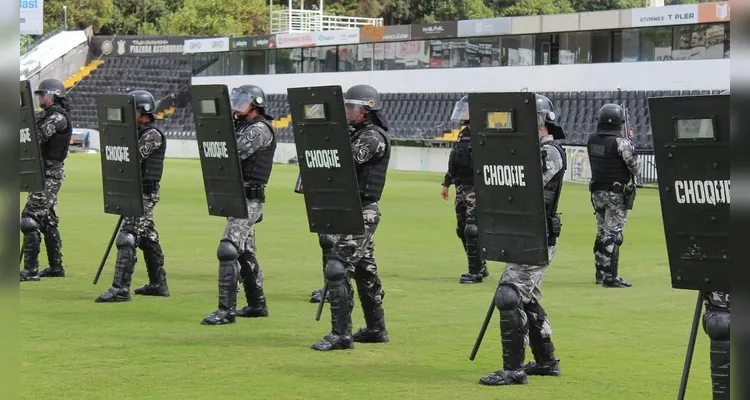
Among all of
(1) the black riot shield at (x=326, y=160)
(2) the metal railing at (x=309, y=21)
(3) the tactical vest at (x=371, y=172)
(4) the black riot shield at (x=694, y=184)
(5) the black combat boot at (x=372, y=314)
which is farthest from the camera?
(2) the metal railing at (x=309, y=21)

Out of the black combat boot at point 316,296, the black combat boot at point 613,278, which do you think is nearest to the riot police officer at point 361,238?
the black combat boot at point 316,296

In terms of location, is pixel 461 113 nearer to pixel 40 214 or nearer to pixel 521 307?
pixel 40 214

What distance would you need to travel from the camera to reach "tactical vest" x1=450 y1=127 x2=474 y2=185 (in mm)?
12078

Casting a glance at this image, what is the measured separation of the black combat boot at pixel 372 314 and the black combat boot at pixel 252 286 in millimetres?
1373

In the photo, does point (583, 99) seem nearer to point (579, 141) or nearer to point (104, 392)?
point (579, 141)

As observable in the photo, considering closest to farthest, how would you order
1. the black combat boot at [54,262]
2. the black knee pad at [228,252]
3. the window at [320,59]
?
the black knee pad at [228,252]
the black combat boot at [54,262]
the window at [320,59]

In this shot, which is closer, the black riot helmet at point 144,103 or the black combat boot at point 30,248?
the black riot helmet at point 144,103

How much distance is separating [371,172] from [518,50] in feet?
110

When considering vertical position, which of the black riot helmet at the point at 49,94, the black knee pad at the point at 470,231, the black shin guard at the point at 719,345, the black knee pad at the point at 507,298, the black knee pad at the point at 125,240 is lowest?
the black knee pad at the point at 470,231

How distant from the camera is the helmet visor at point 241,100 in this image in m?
8.95

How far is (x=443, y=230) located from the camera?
18.5 metres

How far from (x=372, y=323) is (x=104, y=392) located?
2.44m

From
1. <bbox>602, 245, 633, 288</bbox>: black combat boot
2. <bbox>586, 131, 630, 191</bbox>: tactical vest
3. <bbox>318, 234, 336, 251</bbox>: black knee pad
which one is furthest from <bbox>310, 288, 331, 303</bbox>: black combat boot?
<bbox>586, 131, 630, 191</bbox>: tactical vest

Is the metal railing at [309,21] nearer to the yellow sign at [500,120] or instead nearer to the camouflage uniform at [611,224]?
the camouflage uniform at [611,224]
